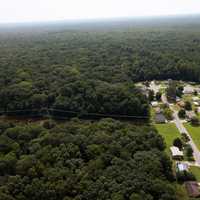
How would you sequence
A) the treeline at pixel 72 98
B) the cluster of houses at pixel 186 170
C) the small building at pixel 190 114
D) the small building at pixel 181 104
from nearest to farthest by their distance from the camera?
the cluster of houses at pixel 186 170 < the small building at pixel 190 114 < the treeline at pixel 72 98 < the small building at pixel 181 104

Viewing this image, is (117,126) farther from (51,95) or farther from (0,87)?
(0,87)

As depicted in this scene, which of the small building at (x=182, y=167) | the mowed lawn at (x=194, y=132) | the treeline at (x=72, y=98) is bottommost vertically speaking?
the mowed lawn at (x=194, y=132)

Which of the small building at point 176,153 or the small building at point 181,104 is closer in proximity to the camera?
the small building at point 176,153

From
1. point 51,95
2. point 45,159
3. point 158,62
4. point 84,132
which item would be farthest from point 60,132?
point 158,62

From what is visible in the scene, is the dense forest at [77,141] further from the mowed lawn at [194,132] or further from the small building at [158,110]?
the mowed lawn at [194,132]

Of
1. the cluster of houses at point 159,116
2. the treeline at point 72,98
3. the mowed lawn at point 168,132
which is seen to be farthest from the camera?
the treeline at point 72,98

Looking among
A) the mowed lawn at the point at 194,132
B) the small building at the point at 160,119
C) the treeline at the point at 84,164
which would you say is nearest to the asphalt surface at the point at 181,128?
the mowed lawn at the point at 194,132

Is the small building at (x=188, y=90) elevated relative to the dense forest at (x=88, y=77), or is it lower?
lower
